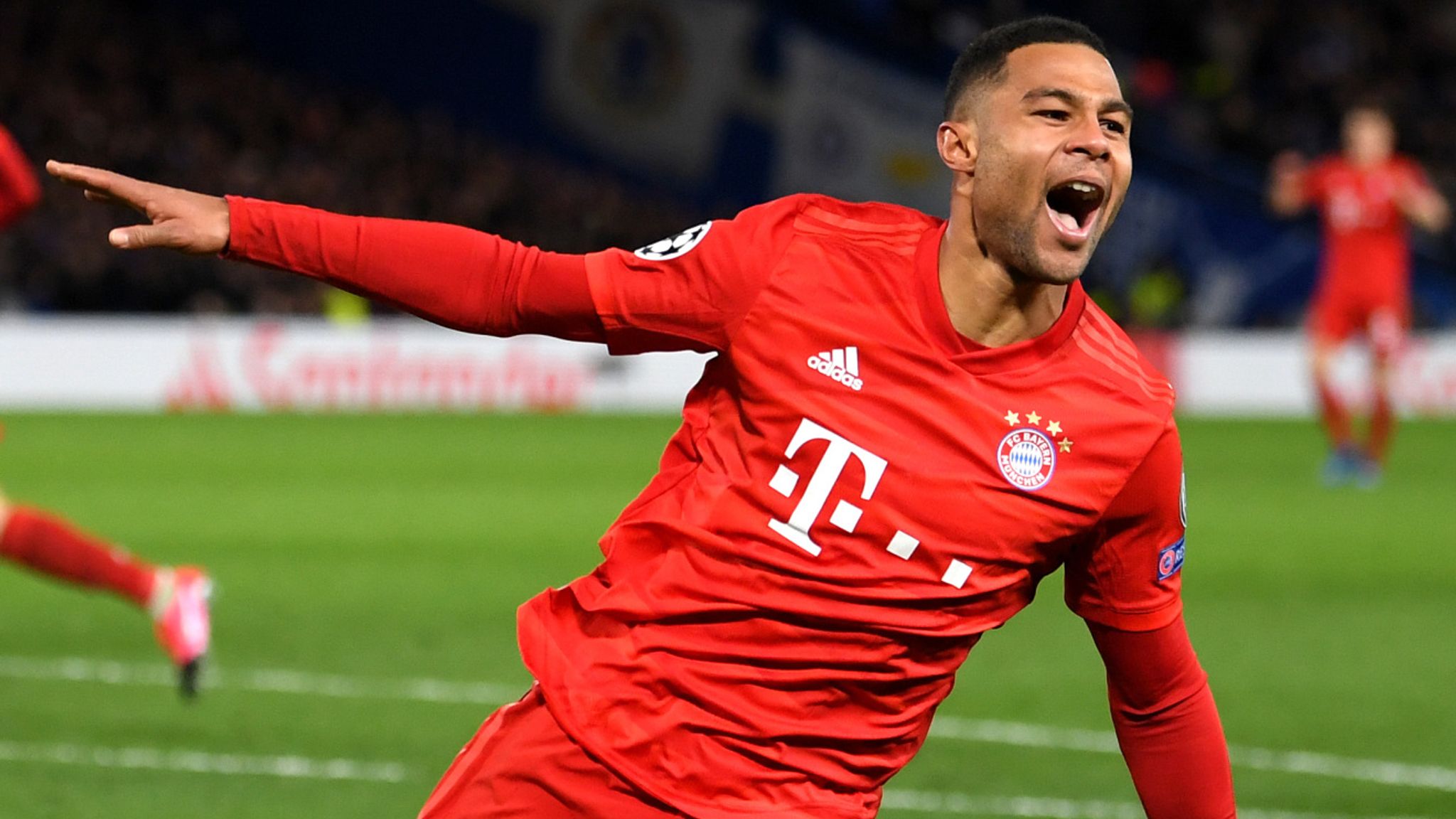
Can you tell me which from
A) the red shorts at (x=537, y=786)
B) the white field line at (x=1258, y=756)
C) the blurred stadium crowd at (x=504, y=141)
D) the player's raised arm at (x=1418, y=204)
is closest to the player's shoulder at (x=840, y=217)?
the red shorts at (x=537, y=786)

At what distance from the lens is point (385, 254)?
258 cm

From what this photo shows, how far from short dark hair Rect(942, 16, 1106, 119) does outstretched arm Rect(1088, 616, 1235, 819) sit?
0.77 metres

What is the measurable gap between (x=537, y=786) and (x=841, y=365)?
0.68 m

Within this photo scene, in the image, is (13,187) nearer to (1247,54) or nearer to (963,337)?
(963,337)

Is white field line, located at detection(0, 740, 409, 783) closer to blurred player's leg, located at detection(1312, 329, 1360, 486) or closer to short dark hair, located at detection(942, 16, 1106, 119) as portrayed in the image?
short dark hair, located at detection(942, 16, 1106, 119)

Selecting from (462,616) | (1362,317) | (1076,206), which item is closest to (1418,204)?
(1362,317)

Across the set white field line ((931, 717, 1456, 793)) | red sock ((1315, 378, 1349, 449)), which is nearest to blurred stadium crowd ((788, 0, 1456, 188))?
red sock ((1315, 378, 1349, 449))

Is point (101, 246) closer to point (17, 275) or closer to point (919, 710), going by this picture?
point (17, 275)

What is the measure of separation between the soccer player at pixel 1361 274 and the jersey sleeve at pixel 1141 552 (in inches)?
421

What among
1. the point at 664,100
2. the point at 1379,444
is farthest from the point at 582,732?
the point at 664,100

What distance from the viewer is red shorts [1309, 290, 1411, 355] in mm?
13352

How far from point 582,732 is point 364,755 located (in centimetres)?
318

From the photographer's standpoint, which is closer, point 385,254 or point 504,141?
point 385,254

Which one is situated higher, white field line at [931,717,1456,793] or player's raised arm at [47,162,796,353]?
player's raised arm at [47,162,796,353]
